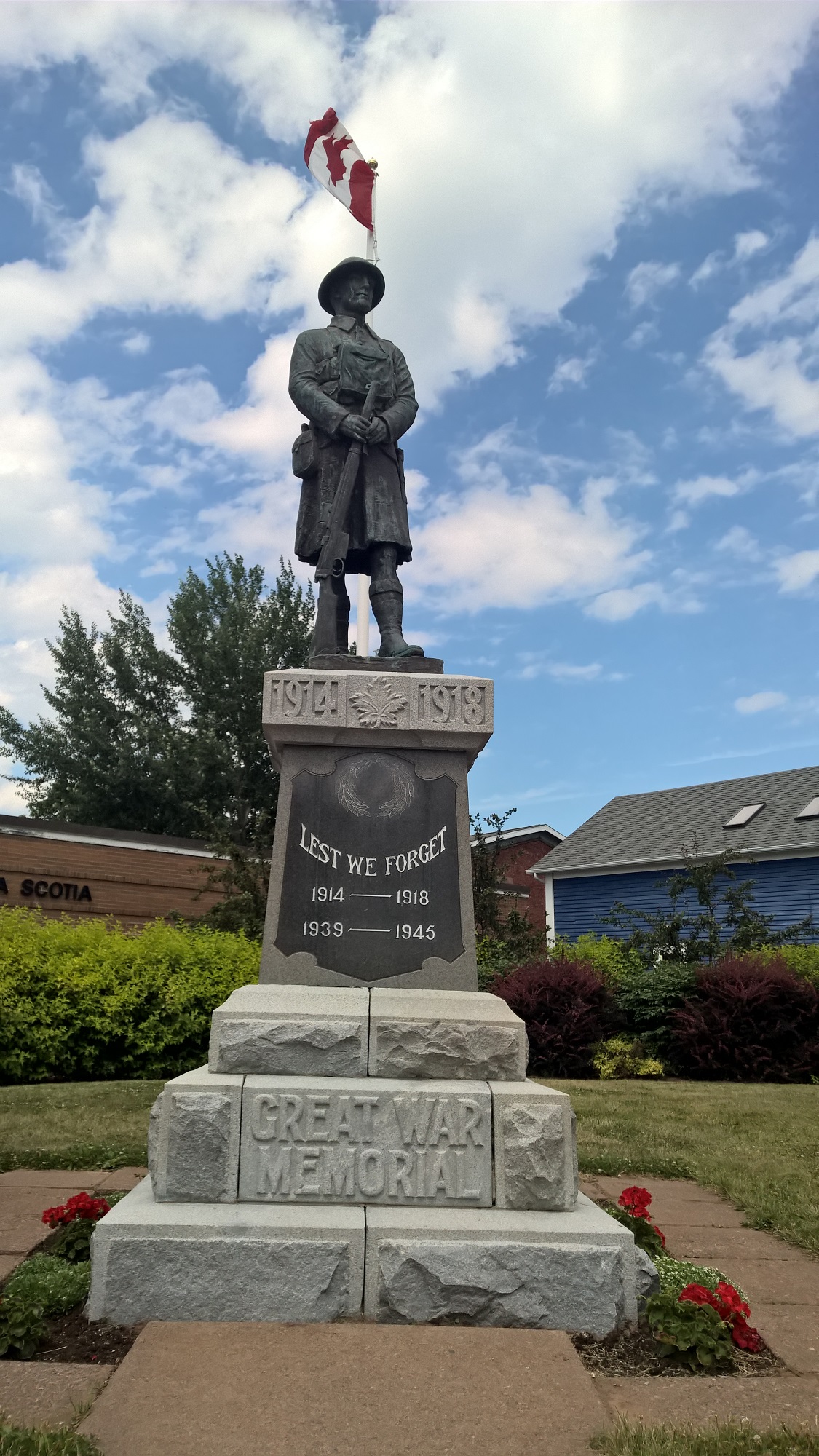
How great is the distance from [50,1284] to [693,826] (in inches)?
840

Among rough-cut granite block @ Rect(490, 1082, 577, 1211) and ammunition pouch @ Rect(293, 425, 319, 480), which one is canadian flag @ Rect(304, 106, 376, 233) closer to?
ammunition pouch @ Rect(293, 425, 319, 480)

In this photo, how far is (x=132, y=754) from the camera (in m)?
26.4

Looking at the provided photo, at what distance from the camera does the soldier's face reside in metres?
5.68

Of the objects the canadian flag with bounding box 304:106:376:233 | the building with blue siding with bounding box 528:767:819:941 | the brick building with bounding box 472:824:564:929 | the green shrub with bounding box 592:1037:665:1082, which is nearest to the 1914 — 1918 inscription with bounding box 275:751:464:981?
the canadian flag with bounding box 304:106:376:233

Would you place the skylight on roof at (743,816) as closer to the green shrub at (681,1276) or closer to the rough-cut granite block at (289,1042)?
the green shrub at (681,1276)

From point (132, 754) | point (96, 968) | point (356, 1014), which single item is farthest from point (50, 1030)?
point (132, 754)

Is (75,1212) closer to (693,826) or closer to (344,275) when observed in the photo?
(344,275)

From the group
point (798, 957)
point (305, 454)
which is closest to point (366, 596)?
point (305, 454)

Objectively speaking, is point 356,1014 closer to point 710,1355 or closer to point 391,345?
point 710,1355

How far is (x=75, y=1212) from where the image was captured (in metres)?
3.77

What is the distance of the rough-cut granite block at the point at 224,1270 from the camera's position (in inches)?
124

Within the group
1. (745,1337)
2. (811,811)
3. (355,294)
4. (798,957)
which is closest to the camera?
(745,1337)

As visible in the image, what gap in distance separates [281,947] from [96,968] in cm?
600

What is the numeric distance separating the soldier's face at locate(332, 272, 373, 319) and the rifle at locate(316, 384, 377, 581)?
0.67m
